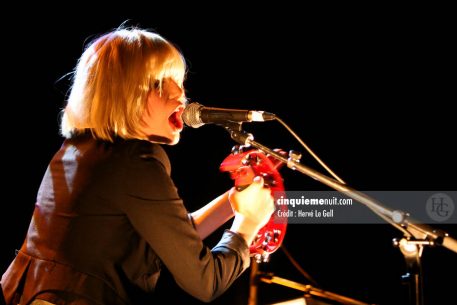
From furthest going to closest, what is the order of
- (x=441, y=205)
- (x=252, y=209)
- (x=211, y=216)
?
(x=441, y=205) → (x=211, y=216) → (x=252, y=209)

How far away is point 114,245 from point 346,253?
206 centimetres

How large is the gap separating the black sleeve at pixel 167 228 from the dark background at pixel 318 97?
1.50 meters

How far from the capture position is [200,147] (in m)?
2.85

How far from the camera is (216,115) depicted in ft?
4.63

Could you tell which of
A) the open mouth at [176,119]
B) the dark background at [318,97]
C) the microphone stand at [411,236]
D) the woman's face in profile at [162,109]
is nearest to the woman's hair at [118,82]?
the woman's face in profile at [162,109]

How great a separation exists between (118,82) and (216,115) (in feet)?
0.97

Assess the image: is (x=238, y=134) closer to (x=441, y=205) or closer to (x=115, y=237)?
(x=115, y=237)

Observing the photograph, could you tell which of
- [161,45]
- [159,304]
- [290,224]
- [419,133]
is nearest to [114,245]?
[161,45]

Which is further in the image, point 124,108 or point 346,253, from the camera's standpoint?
point 346,253

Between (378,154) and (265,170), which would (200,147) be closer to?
(378,154)

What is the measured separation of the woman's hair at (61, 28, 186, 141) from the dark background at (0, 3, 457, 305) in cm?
131

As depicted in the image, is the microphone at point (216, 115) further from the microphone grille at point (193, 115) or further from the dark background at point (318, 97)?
the dark background at point (318, 97)

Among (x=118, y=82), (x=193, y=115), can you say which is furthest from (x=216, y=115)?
(x=118, y=82)

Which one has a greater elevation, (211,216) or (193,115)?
(193,115)
